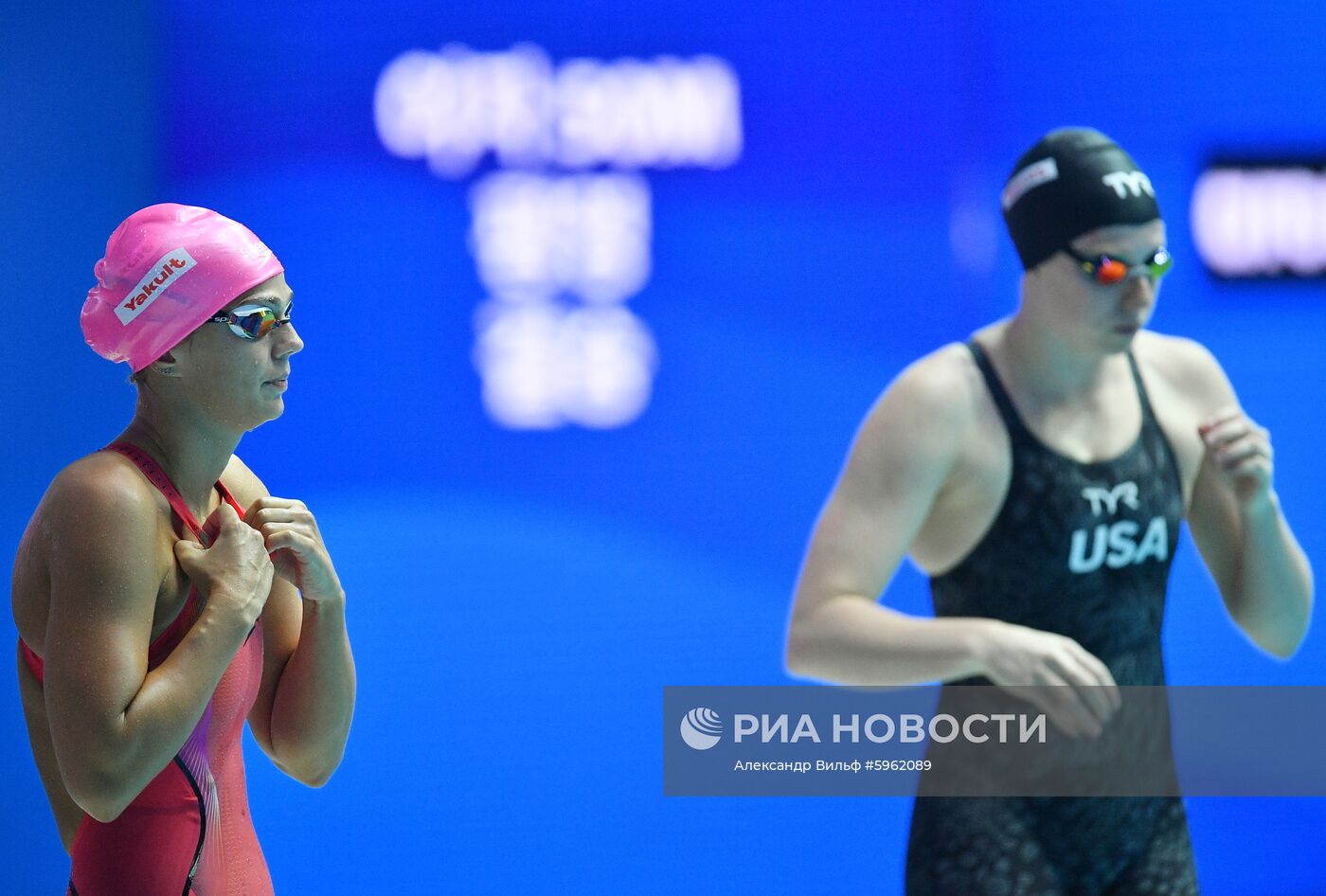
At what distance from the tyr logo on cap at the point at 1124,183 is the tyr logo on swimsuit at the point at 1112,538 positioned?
0.65 m

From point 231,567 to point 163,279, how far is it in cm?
48

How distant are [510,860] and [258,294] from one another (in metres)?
2.71

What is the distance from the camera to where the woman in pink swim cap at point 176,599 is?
1934 millimetres

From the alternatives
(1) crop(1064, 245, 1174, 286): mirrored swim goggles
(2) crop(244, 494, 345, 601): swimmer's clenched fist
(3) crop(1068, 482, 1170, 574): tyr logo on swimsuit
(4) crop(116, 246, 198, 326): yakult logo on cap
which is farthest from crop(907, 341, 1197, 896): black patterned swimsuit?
(4) crop(116, 246, 198, 326): yakult logo on cap

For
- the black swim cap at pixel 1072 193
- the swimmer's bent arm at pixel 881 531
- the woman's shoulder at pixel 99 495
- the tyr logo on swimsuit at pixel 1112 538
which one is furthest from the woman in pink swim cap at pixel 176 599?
the black swim cap at pixel 1072 193

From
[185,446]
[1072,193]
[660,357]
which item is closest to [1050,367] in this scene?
[1072,193]

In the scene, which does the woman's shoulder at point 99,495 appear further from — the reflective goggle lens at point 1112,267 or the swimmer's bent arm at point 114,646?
the reflective goggle lens at point 1112,267

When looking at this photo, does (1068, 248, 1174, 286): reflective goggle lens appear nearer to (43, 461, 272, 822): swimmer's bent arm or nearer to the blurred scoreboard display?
the blurred scoreboard display

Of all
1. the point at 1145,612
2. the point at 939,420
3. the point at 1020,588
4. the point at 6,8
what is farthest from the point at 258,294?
the point at 6,8

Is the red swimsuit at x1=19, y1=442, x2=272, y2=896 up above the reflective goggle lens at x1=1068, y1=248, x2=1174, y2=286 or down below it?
below

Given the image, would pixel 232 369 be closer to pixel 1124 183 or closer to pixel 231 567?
pixel 231 567

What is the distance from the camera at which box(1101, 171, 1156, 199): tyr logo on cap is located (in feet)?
10.2

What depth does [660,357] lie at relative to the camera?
4441mm

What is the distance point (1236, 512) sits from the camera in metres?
3.21
